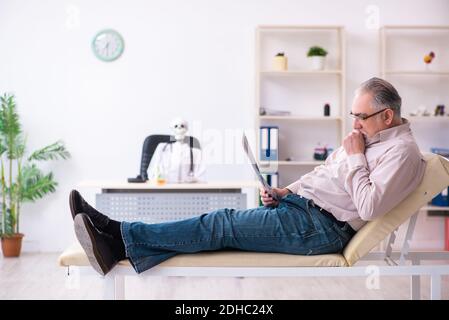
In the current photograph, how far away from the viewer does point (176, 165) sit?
13.6 ft

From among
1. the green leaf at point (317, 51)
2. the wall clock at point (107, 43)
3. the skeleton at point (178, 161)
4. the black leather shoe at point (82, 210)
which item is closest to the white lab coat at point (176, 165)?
the skeleton at point (178, 161)

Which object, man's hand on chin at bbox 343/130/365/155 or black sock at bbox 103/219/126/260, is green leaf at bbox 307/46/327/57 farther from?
black sock at bbox 103/219/126/260

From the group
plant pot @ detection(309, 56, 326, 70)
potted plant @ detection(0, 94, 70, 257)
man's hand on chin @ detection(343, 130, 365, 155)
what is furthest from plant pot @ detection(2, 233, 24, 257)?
man's hand on chin @ detection(343, 130, 365, 155)

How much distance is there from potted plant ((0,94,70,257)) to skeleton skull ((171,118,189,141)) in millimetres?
1198

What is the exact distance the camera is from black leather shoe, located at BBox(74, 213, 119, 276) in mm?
2107

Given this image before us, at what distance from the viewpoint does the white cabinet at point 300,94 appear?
5.19 m

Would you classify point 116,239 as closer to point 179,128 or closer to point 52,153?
point 179,128

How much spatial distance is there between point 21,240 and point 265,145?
2.02m

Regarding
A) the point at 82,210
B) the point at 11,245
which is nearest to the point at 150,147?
the point at 11,245

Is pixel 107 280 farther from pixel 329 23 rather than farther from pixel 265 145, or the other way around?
pixel 329 23

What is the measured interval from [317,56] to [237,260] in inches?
122

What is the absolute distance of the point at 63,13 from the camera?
16.6 ft

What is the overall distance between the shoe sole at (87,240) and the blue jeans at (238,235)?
12 centimetres

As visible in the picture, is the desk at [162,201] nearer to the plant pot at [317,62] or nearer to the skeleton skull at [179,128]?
the skeleton skull at [179,128]
